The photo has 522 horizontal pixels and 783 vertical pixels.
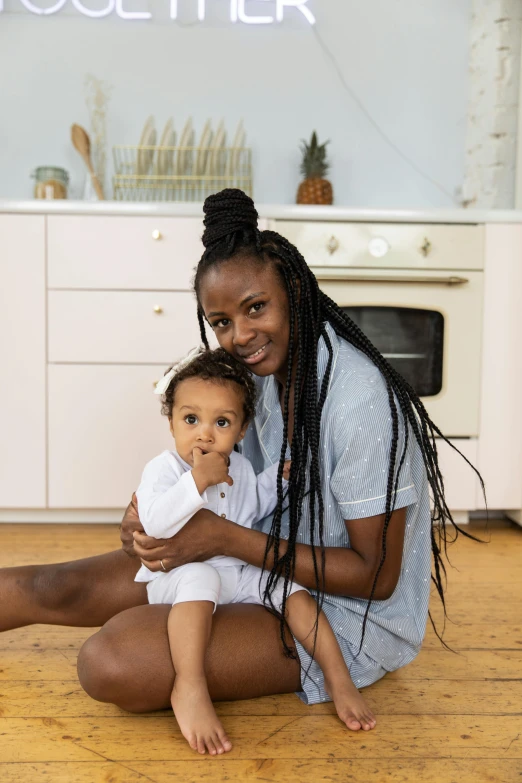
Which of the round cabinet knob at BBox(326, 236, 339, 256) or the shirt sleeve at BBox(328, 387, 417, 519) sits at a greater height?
the round cabinet knob at BBox(326, 236, 339, 256)

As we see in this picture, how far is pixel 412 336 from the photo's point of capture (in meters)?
2.30

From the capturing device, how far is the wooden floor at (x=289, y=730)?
3.13 ft

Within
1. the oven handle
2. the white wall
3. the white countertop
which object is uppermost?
the white wall

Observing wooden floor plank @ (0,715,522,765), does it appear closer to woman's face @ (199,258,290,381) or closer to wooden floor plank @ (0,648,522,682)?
wooden floor plank @ (0,648,522,682)

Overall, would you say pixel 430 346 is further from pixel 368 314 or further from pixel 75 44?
pixel 75 44

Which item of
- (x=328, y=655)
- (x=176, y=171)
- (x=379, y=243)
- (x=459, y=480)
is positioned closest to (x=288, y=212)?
(x=379, y=243)

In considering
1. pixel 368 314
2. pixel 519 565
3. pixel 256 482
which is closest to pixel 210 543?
pixel 256 482

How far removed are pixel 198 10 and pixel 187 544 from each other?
2.33 m

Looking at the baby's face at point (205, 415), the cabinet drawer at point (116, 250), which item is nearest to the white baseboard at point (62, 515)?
the cabinet drawer at point (116, 250)

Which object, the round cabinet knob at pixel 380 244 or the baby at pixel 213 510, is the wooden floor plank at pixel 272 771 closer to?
the baby at pixel 213 510

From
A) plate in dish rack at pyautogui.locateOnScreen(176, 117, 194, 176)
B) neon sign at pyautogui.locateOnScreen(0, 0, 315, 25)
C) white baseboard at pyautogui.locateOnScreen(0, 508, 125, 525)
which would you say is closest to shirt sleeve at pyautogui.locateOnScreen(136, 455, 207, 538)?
white baseboard at pyautogui.locateOnScreen(0, 508, 125, 525)

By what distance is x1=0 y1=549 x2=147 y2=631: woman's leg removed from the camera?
4.25 ft

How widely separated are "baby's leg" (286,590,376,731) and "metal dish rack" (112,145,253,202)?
189cm

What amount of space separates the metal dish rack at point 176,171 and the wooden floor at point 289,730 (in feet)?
5.71
